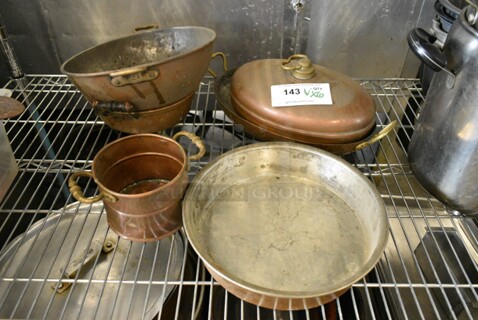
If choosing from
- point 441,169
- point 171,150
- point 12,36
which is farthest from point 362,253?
point 12,36

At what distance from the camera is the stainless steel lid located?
577mm

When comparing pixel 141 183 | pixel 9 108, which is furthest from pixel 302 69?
pixel 9 108

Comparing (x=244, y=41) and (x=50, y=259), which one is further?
(x=244, y=41)

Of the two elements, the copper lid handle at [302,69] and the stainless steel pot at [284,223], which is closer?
the stainless steel pot at [284,223]

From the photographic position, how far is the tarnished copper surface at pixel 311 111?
640 millimetres

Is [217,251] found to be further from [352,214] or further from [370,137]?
[370,137]

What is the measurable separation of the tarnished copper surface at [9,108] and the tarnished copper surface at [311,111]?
14.3 inches

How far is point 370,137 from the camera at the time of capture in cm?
66

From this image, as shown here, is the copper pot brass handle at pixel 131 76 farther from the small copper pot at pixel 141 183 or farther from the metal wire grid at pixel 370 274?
the metal wire grid at pixel 370 274

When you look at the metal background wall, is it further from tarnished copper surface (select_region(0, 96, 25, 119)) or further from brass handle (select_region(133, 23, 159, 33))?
tarnished copper surface (select_region(0, 96, 25, 119))

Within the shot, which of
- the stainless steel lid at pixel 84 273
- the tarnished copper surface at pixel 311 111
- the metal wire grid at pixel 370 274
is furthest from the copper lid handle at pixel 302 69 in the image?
the stainless steel lid at pixel 84 273

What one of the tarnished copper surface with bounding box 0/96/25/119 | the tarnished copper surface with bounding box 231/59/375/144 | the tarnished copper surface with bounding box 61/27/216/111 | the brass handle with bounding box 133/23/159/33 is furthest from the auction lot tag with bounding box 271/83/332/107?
the tarnished copper surface with bounding box 0/96/25/119

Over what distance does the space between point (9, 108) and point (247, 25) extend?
563 millimetres

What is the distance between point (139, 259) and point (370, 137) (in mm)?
460
